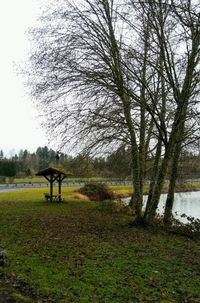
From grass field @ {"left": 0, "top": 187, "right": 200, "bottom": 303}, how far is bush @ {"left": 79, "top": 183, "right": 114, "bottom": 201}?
20707 mm

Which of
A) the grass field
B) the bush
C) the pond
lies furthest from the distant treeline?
the bush

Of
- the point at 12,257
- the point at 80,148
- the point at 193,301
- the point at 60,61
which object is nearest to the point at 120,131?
the point at 80,148

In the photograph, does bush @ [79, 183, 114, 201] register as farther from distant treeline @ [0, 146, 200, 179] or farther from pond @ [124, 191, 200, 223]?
distant treeline @ [0, 146, 200, 179]

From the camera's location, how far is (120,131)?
15.4 meters

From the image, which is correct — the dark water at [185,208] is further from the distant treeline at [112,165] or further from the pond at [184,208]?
the distant treeline at [112,165]

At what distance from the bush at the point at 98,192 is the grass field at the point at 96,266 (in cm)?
2071

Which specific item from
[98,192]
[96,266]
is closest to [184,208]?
[98,192]

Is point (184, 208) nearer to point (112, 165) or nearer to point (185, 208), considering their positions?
point (185, 208)

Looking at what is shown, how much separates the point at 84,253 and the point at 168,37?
7578mm

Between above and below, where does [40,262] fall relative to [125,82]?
below

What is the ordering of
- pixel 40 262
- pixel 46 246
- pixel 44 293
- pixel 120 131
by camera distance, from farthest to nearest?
1. pixel 120 131
2. pixel 46 246
3. pixel 40 262
4. pixel 44 293

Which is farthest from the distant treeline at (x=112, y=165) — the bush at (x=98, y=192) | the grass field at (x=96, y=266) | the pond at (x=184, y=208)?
the bush at (x=98, y=192)

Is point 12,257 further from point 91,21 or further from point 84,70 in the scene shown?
point 91,21

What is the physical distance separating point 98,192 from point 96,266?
27.2 meters
